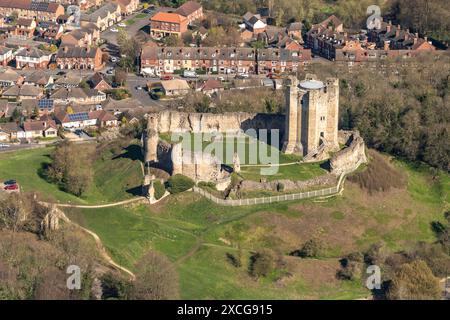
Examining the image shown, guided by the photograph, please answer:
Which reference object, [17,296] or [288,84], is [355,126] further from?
[17,296]

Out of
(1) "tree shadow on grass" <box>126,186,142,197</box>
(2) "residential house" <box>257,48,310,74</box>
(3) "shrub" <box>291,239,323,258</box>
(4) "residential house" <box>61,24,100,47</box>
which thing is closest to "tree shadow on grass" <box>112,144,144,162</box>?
→ (1) "tree shadow on grass" <box>126,186,142,197</box>

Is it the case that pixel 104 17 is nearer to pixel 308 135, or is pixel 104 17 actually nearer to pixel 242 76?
pixel 242 76

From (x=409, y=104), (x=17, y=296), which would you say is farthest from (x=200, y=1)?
(x=17, y=296)

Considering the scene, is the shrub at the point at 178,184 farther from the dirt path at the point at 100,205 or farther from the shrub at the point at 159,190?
the dirt path at the point at 100,205

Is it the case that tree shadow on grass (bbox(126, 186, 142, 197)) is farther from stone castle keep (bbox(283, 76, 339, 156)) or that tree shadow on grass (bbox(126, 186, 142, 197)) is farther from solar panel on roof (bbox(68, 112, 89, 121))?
solar panel on roof (bbox(68, 112, 89, 121))

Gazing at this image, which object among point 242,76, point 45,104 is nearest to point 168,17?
point 242,76

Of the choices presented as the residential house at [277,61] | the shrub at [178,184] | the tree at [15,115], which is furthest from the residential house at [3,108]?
the shrub at [178,184]
